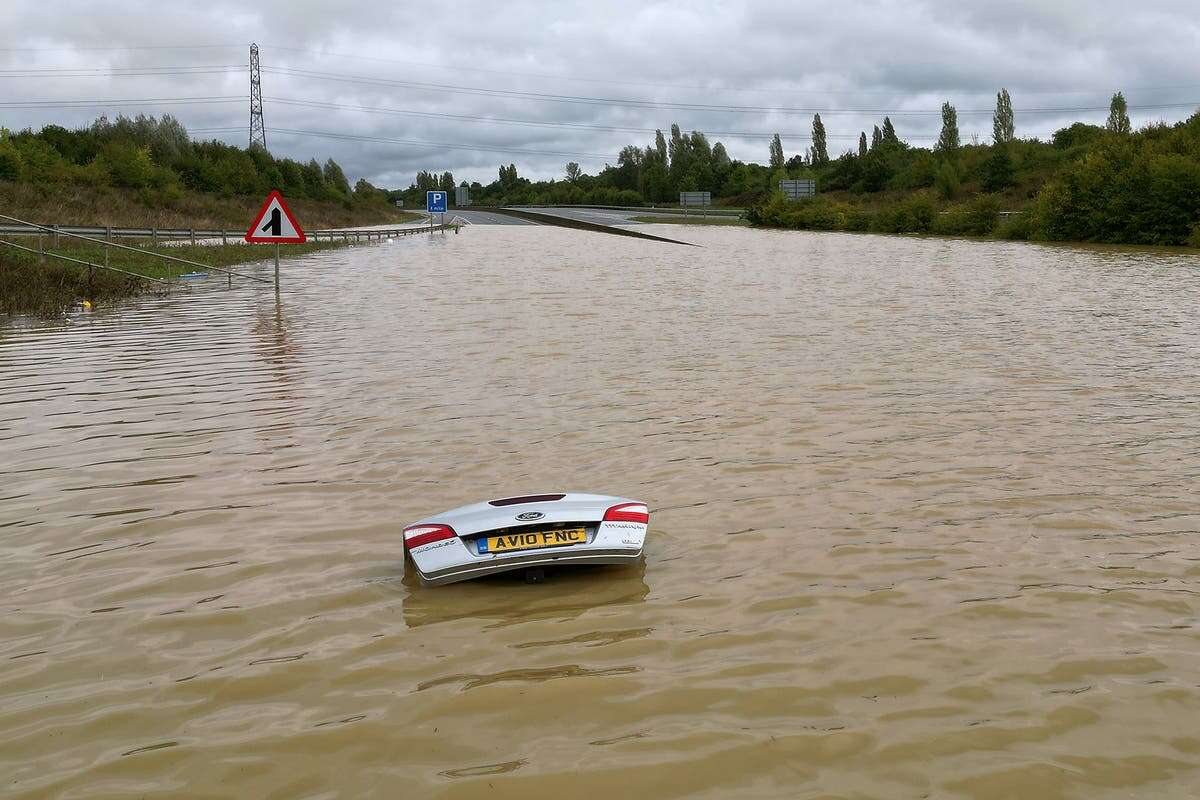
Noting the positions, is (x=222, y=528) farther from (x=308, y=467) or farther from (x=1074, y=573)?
(x=1074, y=573)

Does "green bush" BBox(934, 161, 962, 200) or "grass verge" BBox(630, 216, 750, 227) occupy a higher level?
"green bush" BBox(934, 161, 962, 200)

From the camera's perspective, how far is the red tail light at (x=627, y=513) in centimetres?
577

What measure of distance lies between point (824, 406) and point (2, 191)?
53.1 meters

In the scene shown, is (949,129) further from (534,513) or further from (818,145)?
(534,513)

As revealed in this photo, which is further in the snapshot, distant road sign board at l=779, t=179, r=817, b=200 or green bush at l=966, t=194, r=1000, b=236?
distant road sign board at l=779, t=179, r=817, b=200

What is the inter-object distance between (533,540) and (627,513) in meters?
0.57

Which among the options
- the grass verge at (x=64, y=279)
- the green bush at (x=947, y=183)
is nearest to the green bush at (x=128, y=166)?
the grass verge at (x=64, y=279)

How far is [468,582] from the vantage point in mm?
5762

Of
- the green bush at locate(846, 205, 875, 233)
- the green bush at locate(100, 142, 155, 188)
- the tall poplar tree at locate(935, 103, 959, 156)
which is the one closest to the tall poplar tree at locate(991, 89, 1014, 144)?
the tall poplar tree at locate(935, 103, 959, 156)

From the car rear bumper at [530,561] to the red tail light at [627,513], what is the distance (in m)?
0.23

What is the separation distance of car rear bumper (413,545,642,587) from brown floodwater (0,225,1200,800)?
125mm

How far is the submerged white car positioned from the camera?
5480 millimetres

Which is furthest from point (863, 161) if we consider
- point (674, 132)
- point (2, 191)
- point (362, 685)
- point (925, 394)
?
point (362, 685)

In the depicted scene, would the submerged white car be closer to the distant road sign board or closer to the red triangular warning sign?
the red triangular warning sign
